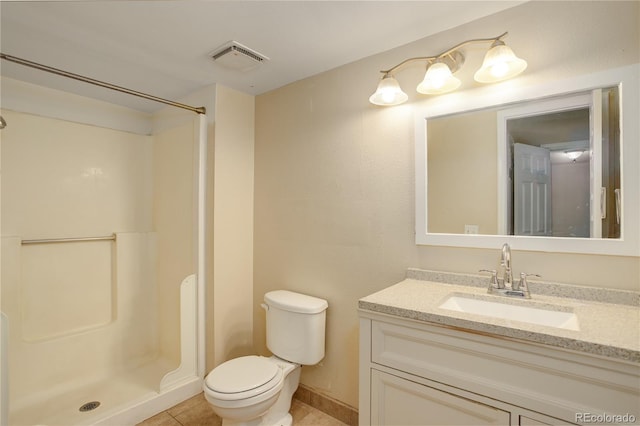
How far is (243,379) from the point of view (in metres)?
1.60

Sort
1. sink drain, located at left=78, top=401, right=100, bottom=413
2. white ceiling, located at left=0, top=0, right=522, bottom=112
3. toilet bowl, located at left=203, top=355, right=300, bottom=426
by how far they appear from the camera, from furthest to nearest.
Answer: sink drain, located at left=78, top=401, right=100, bottom=413 → toilet bowl, located at left=203, top=355, right=300, bottom=426 → white ceiling, located at left=0, top=0, right=522, bottom=112

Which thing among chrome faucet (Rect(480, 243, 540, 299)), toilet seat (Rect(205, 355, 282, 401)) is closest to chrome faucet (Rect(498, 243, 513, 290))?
chrome faucet (Rect(480, 243, 540, 299))

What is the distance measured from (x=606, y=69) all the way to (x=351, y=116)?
1150 millimetres

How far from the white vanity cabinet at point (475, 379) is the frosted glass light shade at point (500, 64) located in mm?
1097

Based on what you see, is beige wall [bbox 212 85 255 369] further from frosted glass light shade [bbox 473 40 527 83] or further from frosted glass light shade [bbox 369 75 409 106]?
frosted glass light shade [bbox 473 40 527 83]

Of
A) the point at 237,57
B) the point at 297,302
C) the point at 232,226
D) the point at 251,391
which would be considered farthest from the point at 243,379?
the point at 237,57

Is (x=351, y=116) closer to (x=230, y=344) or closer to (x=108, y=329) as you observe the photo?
(x=230, y=344)

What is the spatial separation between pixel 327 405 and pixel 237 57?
2186 mm

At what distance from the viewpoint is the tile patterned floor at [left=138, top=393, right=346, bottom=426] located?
6.16ft

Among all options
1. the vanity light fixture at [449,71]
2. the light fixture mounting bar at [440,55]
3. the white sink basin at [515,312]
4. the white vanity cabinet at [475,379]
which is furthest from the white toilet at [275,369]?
the light fixture mounting bar at [440,55]

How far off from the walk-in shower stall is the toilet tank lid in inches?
24.7

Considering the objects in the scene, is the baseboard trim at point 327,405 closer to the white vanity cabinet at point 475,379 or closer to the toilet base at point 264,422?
the toilet base at point 264,422

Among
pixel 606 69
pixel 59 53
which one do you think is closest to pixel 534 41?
pixel 606 69

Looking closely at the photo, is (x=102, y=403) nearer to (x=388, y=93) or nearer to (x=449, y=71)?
(x=388, y=93)
